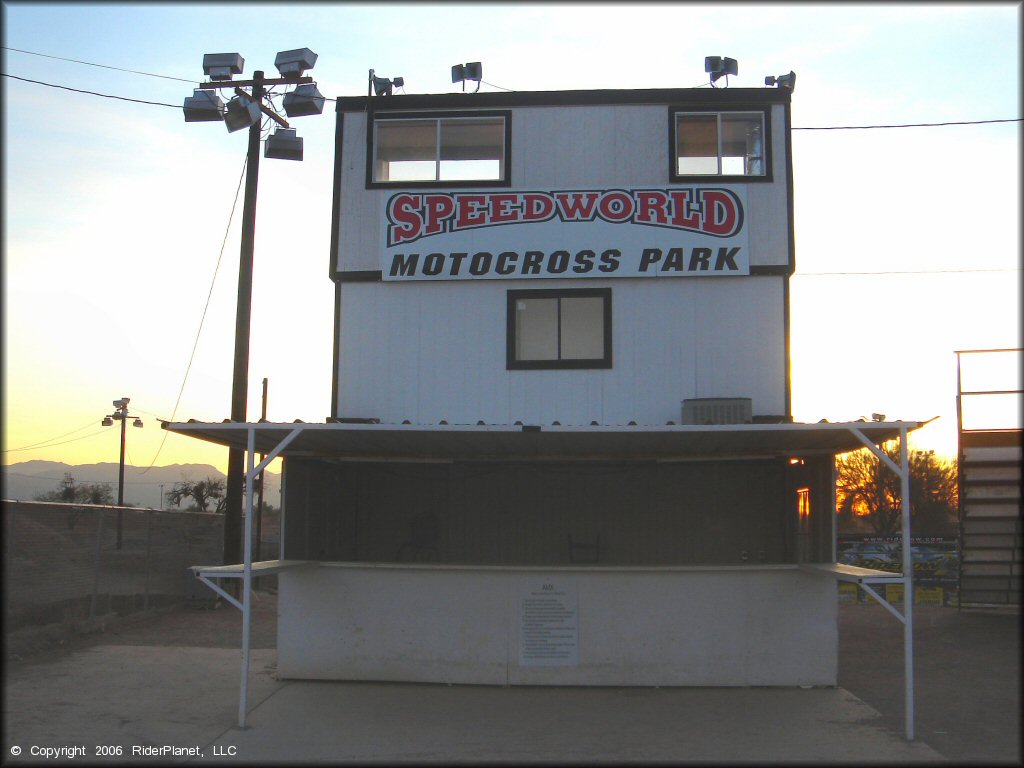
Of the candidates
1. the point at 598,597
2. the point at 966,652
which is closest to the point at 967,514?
the point at 966,652

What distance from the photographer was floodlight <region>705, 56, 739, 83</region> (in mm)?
13484

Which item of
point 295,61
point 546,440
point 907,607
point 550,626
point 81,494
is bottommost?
point 550,626

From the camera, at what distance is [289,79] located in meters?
17.5

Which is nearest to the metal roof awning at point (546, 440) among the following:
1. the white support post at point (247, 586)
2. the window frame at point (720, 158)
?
the white support post at point (247, 586)

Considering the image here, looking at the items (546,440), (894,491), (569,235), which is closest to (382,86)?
(569,235)

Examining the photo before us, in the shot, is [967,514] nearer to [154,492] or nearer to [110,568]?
[110,568]

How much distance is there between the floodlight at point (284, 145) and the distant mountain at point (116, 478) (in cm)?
3678

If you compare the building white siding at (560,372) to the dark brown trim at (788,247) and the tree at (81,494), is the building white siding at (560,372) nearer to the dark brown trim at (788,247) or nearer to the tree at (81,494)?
the dark brown trim at (788,247)

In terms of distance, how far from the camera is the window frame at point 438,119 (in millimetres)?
13219

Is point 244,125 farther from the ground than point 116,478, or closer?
farther from the ground

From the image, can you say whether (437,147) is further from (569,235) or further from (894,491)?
(894,491)

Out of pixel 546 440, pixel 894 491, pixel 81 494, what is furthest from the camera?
pixel 81 494

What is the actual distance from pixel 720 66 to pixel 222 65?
8860 mm

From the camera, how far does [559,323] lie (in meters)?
12.9
